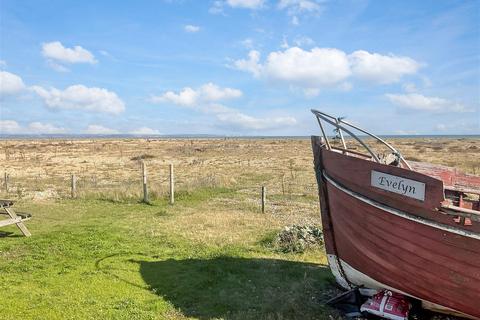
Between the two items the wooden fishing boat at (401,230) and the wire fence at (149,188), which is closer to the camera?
the wooden fishing boat at (401,230)

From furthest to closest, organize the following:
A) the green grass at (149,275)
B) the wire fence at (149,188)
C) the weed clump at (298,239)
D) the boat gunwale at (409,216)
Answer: the wire fence at (149,188)
the weed clump at (298,239)
the green grass at (149,275)
the boat gunwale at (409,216)

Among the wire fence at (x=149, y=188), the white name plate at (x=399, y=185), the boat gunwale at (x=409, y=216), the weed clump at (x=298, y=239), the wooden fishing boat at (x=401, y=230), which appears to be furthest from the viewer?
the wire fence at (x=149, y=188)

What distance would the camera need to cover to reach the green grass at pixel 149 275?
7.32 m

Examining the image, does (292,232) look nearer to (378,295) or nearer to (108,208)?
(378,295)

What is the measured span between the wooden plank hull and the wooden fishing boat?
0.04 feet

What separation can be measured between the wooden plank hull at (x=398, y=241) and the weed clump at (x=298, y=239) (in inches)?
101

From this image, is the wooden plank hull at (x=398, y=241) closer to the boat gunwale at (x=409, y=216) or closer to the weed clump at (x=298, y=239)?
the boat gunwale at (x=409, y=216)

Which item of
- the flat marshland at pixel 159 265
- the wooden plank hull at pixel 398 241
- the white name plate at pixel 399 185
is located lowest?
the flat marshland at pixel 159 265

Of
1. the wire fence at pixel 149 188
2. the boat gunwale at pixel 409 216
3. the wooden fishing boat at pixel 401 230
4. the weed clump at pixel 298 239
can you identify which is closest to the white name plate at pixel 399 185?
the wooden fishing boat at pixel 401 230

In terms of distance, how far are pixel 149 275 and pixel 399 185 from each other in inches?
212

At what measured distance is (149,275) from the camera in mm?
9047

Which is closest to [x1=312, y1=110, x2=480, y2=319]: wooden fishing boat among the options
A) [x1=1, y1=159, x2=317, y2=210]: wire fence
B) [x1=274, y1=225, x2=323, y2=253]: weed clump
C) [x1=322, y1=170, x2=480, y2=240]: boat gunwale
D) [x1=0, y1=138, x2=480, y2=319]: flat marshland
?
[x1=322, y1=170, x2=480, y2=240]: boat gunwale

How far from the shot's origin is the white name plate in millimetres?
6293

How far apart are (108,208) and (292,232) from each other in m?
8.76
